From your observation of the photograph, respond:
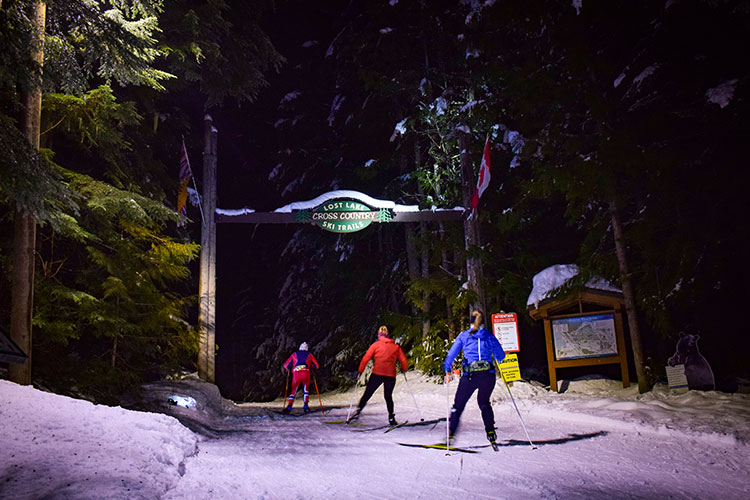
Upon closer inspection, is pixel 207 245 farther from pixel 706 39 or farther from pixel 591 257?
pixel 706 39

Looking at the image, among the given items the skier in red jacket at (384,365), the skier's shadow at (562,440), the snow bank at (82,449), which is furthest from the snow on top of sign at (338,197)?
the snow bank at (82,449)

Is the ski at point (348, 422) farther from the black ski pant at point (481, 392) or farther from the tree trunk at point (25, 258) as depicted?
the tree trunk at point (25, 258)

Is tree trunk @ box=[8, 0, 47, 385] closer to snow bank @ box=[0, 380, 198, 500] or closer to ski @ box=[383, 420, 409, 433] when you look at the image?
snow bank @ box=[0, 380, 198, 500]

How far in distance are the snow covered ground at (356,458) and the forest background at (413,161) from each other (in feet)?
10.6

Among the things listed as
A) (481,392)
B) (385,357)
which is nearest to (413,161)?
(385,357)

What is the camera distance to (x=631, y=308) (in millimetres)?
11977

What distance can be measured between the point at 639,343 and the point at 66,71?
13.0 metres

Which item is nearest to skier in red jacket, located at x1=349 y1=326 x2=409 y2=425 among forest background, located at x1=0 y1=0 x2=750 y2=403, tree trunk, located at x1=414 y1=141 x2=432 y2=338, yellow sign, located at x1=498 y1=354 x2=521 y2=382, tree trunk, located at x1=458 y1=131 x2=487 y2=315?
forest background, located at x1=0 y1=0 x2=750 y2=403

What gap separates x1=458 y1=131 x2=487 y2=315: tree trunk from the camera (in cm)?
1535

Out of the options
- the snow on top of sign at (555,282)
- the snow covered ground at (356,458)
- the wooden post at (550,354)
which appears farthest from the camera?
the wooden post at (550,354)

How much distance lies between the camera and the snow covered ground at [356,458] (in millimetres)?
4230

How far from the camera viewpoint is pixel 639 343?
11953 millimetres

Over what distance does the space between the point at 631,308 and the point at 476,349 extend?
6.83 m

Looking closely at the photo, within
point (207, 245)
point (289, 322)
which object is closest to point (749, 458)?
point (207, 245)
